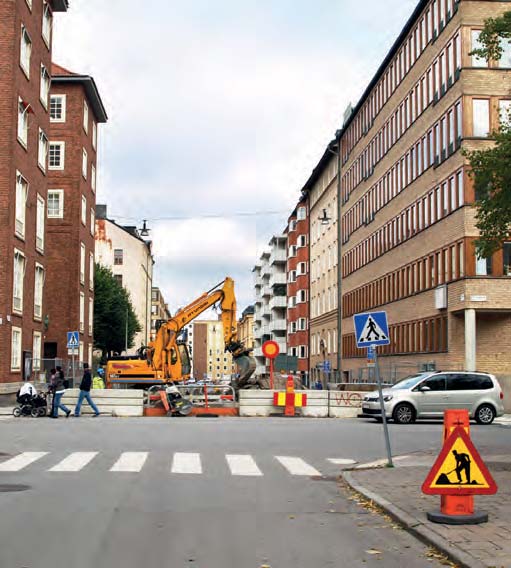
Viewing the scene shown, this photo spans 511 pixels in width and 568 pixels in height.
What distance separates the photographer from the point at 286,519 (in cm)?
1049

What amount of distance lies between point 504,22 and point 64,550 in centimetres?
1373

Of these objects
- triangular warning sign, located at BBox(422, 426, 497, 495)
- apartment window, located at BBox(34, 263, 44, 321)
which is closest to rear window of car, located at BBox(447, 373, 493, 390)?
triangular warning sign, located at BBox(422, 426, 497, 495)

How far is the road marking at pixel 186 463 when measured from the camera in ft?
50.7

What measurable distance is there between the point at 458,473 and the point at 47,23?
1698 inches

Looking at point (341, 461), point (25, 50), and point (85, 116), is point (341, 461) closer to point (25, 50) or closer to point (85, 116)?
point (25, 50)

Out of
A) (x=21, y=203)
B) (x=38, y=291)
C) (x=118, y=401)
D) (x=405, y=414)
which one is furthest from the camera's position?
(x=38, y=291)

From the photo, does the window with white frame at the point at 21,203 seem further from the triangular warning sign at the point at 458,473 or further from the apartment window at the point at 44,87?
the triangular warning sign at the point at 458,473

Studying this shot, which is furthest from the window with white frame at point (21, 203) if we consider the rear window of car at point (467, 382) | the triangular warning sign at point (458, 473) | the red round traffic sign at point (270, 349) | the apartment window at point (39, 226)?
the triangular warning sign at point (458, 473)

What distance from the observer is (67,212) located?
59.2 meters

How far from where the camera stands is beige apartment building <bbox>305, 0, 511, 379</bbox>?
40438 mm

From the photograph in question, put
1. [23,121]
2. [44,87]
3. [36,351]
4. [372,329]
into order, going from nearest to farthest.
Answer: [372,329] → [23,121] → [36,351] → [44,87]

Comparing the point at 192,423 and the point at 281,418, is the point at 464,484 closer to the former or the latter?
the point at 192,423

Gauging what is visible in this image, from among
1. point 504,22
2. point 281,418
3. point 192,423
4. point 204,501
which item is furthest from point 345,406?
point 204,501

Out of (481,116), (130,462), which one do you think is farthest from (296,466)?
(481,116)
